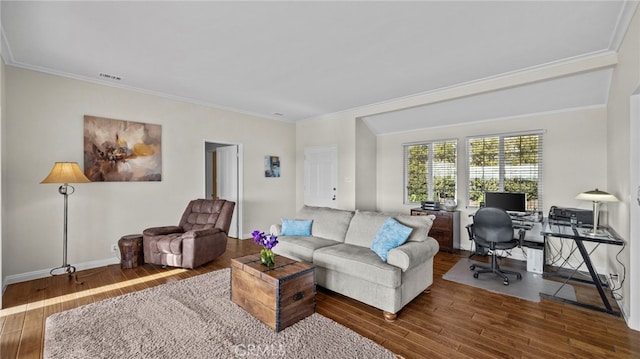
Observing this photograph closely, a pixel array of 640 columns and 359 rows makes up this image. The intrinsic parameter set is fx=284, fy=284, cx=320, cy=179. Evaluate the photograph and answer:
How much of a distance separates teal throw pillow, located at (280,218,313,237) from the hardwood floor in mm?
837

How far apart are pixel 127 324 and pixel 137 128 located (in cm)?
299

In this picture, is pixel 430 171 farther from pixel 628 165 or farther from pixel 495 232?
pixel 628 165

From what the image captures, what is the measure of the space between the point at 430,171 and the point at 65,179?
5.57 metres

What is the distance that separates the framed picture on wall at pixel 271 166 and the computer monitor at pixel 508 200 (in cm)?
410

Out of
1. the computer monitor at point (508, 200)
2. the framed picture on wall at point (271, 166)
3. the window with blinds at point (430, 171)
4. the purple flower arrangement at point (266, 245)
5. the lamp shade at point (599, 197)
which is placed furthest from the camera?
the framed picture on wall at point (271, 166)

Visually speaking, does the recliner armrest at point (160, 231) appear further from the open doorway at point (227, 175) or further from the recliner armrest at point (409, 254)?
the recliner armrest at point (409, 254)

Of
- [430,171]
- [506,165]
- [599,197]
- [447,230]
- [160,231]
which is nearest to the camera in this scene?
[599,197]

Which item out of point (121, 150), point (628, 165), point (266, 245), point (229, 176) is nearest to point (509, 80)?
point (628, 165)

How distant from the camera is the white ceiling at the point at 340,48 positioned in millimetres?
2322

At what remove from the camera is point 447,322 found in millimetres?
2529

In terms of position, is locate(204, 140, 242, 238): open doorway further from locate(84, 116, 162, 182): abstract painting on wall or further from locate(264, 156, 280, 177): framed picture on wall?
locate(84, 116, 162, 182): abstract painting on wall

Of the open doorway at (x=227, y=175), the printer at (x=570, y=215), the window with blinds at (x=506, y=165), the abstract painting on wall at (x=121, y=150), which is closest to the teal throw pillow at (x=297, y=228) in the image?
the open doorway at (x=227, y=175)

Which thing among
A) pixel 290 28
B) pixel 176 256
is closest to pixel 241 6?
pixel 290 28

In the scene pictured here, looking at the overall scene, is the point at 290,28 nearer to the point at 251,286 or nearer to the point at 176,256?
the point at 251,286
